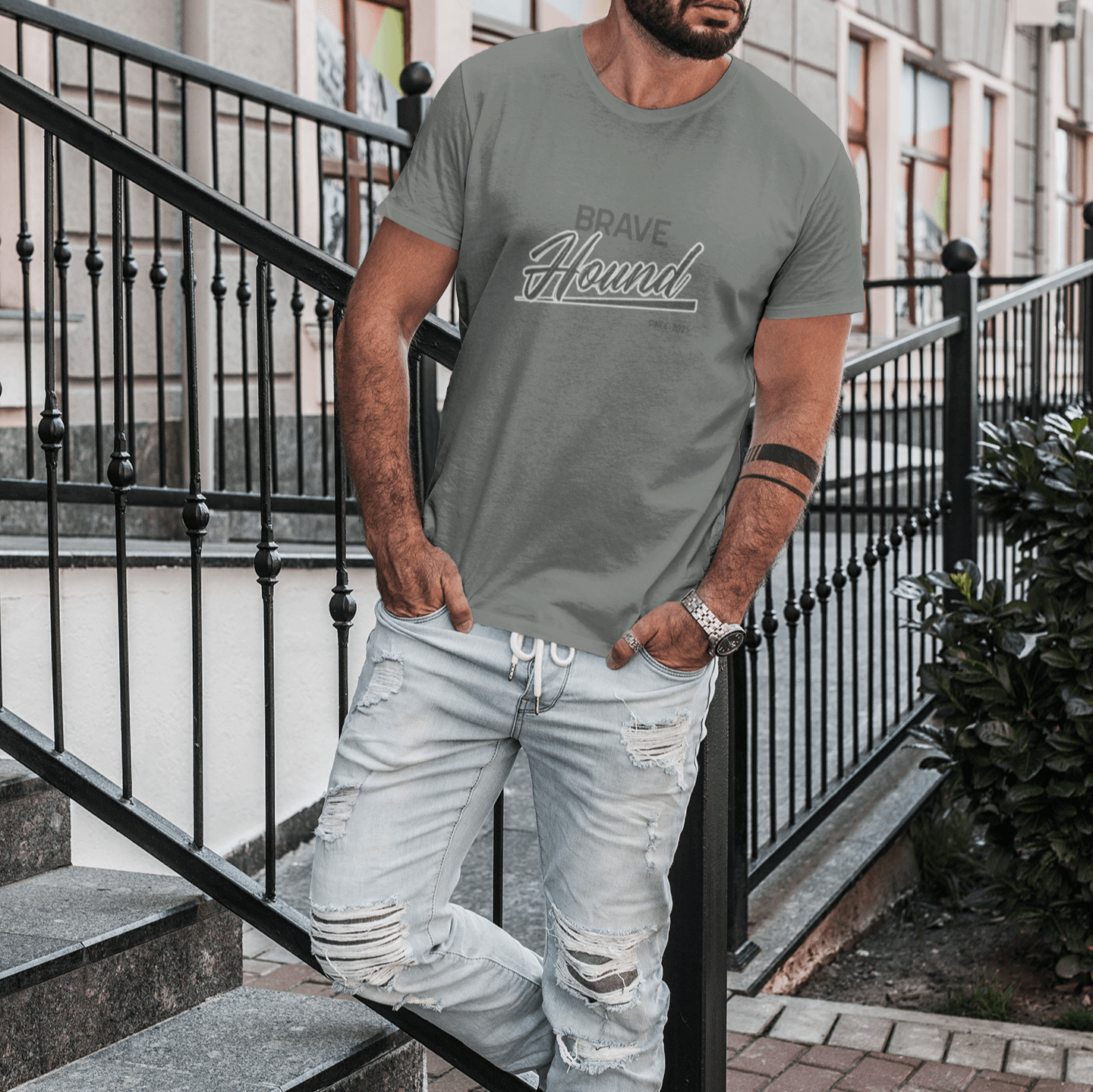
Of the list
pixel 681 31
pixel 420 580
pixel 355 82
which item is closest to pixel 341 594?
pixel 420 580

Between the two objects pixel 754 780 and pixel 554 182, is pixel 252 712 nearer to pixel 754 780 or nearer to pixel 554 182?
pixel 754 780

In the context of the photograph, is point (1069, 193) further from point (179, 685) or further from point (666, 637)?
point (666, 637)

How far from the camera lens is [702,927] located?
2123mm

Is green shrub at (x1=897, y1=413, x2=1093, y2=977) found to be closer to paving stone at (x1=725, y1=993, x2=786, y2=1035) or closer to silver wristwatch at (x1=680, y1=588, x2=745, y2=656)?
paving stone at (x1=725, y1=993, x2=786, y2=1035)

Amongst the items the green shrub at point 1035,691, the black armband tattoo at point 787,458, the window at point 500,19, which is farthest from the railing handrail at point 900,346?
the window at point 500,19

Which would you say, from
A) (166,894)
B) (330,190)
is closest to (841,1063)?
(166,894)

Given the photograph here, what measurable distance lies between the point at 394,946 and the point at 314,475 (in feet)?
14.5

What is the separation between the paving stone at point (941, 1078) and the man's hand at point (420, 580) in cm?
176

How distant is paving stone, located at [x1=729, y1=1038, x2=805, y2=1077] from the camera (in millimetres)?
2939

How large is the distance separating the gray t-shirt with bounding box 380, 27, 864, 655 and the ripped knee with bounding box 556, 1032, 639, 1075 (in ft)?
1.93

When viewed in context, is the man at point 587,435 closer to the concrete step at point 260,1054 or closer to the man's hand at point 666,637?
the man's hand at point 666,637

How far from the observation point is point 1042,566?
3629 millimetres

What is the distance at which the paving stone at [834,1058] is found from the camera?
2961 millimetres

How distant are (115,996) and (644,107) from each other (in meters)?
1.71
